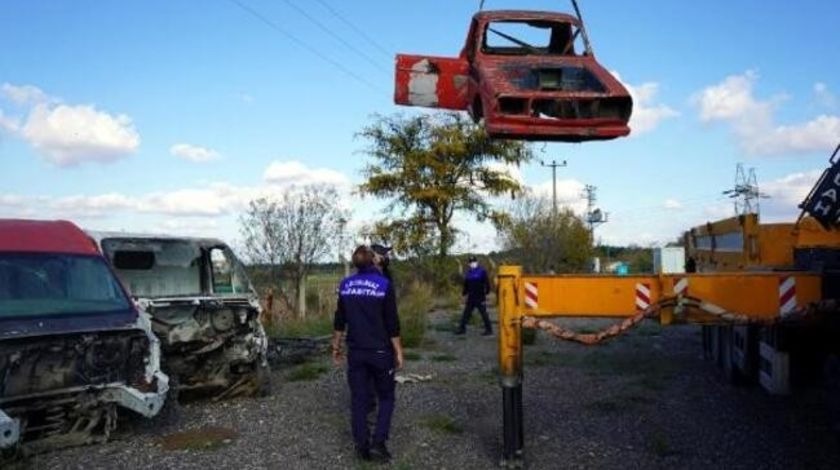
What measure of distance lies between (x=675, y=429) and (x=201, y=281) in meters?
5.74

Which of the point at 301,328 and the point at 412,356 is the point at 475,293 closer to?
the point at 301,328

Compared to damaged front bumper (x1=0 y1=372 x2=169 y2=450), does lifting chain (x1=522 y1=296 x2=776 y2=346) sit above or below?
above

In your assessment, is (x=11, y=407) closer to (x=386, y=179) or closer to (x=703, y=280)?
(x=703, y=280)

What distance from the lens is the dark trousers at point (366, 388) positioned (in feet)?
23.0

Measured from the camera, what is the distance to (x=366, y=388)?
7152 millimetres

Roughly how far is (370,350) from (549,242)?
3653cm

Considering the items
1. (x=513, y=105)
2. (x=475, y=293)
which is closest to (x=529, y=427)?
(x=513, y=105)

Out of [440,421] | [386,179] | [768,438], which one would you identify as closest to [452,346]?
[440,421]

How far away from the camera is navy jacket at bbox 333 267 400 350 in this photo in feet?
23.2

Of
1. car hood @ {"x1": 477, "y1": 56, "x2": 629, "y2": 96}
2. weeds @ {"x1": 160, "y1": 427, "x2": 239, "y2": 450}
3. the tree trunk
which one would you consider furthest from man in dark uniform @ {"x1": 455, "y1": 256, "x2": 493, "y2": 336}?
weeds @ {"x1": 160, "y1": 427, "x2": 239, "y2": 450}

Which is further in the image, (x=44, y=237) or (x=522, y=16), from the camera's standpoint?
(x=522, y=16)

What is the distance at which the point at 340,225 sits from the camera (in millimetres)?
23141

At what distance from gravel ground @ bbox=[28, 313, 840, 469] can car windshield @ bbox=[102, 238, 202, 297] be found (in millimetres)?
1628

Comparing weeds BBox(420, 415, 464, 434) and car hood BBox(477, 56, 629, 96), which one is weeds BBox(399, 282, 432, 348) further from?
car hood BBox(477, 56, 629, 96)
